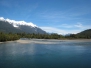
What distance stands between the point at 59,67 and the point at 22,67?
6688 millimetres

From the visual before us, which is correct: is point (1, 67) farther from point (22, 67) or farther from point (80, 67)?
point (80, 67)

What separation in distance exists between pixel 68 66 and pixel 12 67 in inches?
405

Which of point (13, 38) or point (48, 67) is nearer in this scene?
point (48, 67)

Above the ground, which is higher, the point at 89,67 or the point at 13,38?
the point at 13,38

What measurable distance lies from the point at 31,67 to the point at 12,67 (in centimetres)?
340

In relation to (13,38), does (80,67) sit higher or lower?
lower

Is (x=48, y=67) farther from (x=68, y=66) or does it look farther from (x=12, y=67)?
(x=12, y=67)

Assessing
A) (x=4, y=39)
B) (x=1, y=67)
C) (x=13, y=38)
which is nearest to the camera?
(x=1, y=67)

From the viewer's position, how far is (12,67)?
26328 mm

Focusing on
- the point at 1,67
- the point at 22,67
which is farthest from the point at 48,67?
the point at 1,67

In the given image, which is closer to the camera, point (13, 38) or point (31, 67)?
point (31, 67)

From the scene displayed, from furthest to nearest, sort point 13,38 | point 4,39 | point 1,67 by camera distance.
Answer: point 13,38, point 4,39, point 1,67

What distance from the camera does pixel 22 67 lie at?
1035 inches

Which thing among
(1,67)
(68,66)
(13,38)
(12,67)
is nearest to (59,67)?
(68,66)
